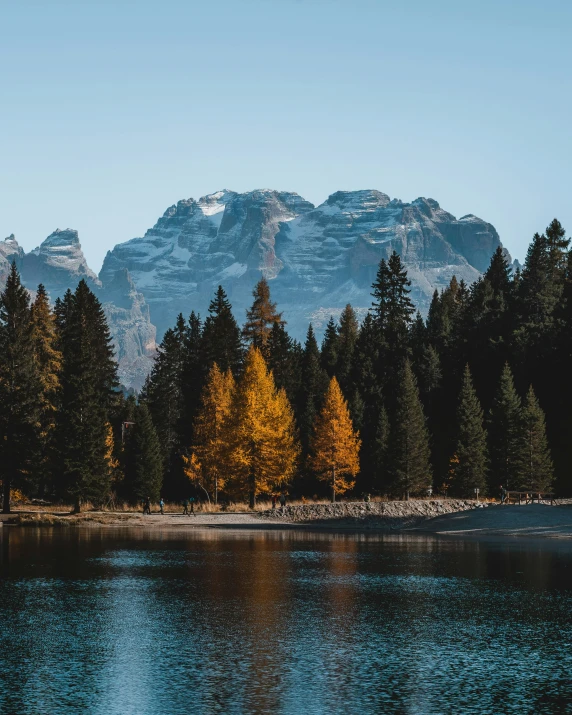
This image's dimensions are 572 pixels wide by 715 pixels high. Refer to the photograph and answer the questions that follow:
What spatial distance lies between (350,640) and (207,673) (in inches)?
218

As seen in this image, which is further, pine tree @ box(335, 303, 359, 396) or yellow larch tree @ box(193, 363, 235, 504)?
pine tree @ box(335, 303, 359, 396)

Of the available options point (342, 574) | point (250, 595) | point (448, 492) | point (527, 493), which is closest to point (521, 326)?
point (448, 492)

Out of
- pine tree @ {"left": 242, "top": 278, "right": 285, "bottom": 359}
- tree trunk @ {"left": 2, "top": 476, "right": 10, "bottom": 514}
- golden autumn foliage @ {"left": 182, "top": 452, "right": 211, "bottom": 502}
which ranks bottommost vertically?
tree trunk @ {"left": 2, "top": 476, "right": 10, "bottom": 514}

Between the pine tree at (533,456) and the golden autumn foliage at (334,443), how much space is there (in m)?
16.5

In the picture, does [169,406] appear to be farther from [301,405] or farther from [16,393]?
[16,393]

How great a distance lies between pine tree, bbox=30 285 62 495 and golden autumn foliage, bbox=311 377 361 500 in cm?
2599

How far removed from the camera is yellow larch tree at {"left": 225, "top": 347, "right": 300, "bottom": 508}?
281ft

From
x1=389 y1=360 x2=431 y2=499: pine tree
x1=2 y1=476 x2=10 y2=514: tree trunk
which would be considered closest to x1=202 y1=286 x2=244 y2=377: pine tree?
x1=389 y1=360 x2=431 y2=499: pine tree

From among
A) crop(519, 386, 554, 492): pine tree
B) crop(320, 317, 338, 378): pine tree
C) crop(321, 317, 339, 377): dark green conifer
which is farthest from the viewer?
crop(320, 317, 338, 378): pine tree

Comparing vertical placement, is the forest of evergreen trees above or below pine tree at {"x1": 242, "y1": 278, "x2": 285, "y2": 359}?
below

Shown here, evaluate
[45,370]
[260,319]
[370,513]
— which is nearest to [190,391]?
[260,319]

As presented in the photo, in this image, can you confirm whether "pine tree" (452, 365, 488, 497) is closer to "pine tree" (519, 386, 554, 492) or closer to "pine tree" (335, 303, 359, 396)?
"pine tree" (519, 386, 554, 492)

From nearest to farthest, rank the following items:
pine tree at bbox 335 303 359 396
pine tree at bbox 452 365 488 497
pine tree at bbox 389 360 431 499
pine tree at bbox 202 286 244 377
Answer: pine tree at bbox 452 365 488 497
pine tree at bbox 389 360 431 499
pine tree at bbox 202 286 244 377
pine tree at bbox 335 303 359 396

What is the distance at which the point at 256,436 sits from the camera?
85.2 meters
